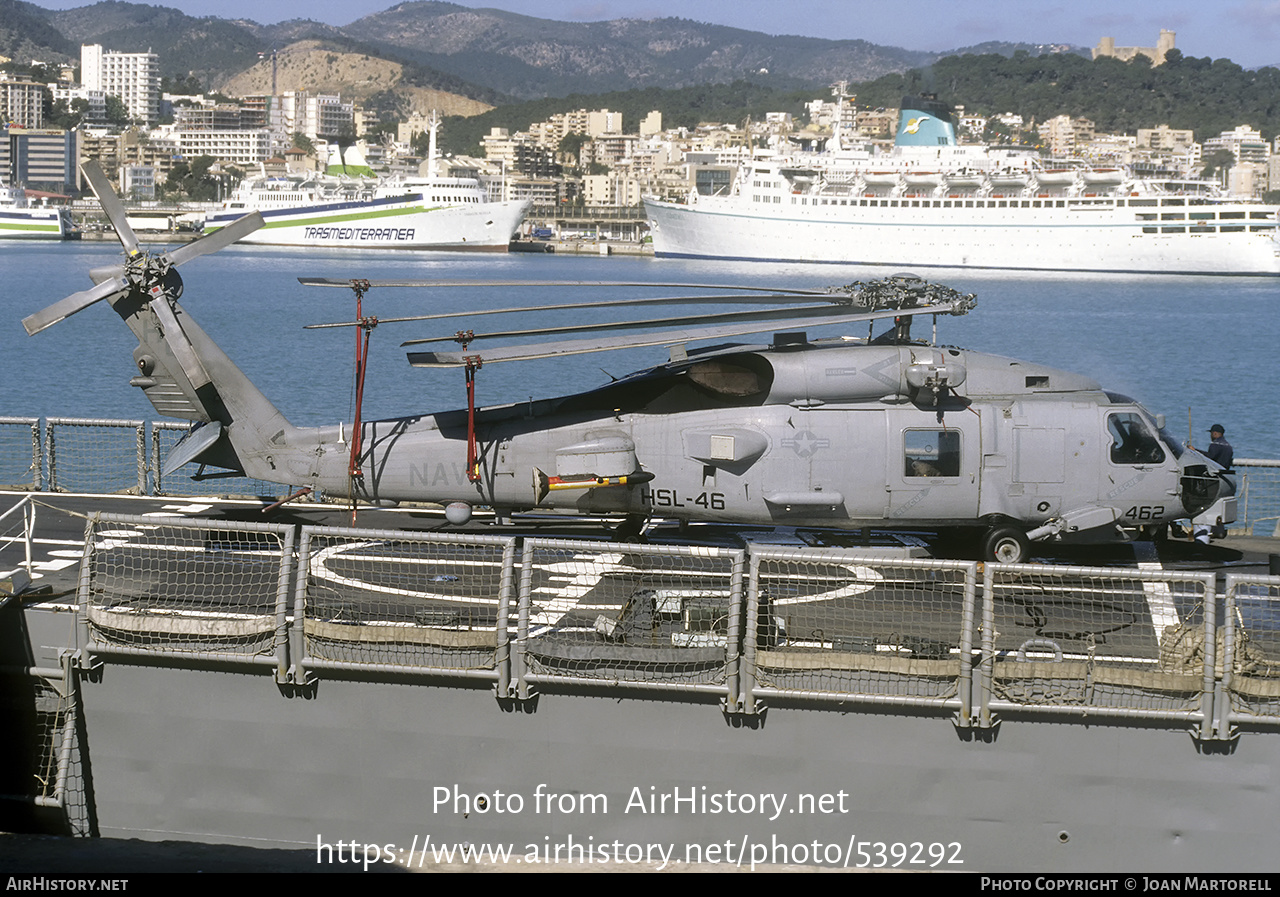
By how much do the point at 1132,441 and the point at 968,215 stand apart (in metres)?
97.0

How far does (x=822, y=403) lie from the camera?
1352 centimetres

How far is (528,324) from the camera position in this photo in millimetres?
62844

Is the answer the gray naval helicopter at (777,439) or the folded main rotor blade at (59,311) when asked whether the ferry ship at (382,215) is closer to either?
the gray naval helicopter at (777,439)

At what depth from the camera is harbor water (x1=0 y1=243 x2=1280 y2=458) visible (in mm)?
40188

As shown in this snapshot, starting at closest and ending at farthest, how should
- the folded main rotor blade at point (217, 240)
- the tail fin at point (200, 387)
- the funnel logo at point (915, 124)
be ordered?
the folded main rotor blade at point (217, 240) → the tail fin at point (200, 387) → the funnel logo at point (915, 124)

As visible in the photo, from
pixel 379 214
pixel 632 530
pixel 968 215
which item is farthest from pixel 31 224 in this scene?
pixel 632 530

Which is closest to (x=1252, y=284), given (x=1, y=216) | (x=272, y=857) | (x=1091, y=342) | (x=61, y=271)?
(x=1091, y=342)

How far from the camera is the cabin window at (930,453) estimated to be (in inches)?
530

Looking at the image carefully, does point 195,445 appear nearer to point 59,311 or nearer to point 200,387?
point 200,387

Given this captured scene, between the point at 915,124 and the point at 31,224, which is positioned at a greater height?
the point at 915,124

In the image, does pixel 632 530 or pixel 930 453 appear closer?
pixel 930 453

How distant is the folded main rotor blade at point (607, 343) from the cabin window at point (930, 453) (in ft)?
4.31

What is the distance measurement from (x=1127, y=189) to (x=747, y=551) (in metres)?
104

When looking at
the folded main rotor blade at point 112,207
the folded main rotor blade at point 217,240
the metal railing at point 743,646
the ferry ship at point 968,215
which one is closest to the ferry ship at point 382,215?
the ferry ship at point 968,215
